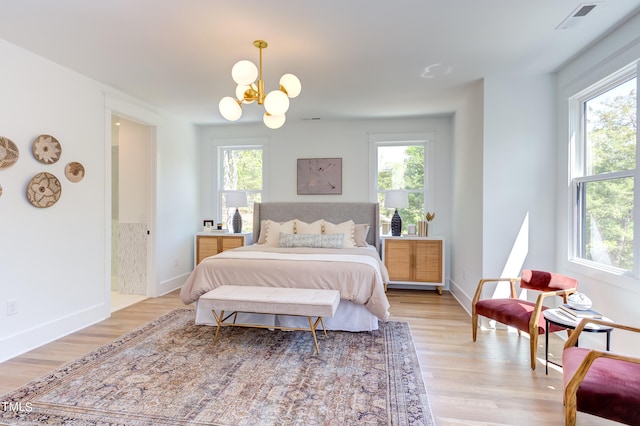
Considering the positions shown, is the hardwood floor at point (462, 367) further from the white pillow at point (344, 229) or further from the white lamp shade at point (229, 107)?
the white lamp shade at point (229, 107)

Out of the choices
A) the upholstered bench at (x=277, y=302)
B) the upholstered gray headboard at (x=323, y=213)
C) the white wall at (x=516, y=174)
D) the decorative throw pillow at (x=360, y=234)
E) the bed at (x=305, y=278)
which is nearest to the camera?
the upholstered bench at (x=277, y=302)

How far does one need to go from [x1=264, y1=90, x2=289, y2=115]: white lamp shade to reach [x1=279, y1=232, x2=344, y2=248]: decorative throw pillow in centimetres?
223

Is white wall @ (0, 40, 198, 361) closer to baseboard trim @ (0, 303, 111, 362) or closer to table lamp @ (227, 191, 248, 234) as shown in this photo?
baseboard trim @ (0, 303, 111, 362)

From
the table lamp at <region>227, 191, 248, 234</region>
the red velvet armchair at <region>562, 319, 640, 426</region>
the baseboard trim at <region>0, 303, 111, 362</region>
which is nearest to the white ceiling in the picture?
the table lamp at <region>227, 191, 248, 234</region>

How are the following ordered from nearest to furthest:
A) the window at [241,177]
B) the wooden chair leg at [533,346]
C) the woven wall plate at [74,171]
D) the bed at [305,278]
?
1. the wooden chair leg at [533,346]
2. the bed at [305,278]
3. the woven wall plate at [74,171]
4. the window at [241,177]

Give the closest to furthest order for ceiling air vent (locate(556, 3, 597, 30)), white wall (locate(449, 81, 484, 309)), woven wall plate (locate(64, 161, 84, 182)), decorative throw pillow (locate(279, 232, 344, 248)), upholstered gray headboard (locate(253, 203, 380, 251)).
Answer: ceiling air vent (locate(556, 3, 597, 30)) → woven wall plate (locate(64, 161, 84, 182)) → white wall (locate(449, 81, 484, 309)) → decorative throw pillow (locate(279, 232, 344, 248)) → upholstered gray headboard (locate(253, 203, 380, 251))

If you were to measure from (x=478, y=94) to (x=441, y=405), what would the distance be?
320 centimetres

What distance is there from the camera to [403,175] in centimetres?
538

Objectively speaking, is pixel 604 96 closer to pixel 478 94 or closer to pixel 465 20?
pixel 478 94

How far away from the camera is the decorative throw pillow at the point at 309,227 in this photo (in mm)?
4862

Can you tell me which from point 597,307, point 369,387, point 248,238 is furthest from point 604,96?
point 248,238

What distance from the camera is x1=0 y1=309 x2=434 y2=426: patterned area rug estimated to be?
6.39 feet

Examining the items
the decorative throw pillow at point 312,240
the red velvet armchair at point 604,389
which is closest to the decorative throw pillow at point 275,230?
the decorative throw pillow at point 312,240

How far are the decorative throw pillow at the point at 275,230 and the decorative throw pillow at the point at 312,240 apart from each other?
0.77 ft
